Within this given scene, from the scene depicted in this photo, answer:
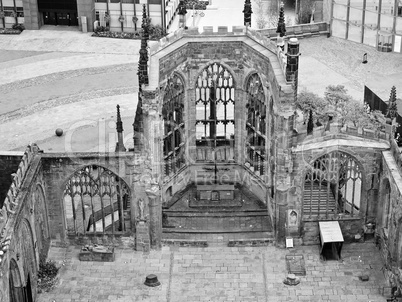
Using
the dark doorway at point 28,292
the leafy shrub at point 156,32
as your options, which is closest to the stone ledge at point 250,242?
the dark doorway at point 28,292

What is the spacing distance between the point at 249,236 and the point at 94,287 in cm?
1333

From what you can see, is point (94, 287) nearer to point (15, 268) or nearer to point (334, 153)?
point (15, 268)

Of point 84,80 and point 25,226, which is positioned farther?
point 84,80

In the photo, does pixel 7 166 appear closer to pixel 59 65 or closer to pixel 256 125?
pixel 256 125

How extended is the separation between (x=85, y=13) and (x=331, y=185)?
196ft

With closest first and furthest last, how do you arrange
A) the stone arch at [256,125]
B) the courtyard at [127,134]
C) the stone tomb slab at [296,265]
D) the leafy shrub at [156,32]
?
the courtyard at [127,134], the stone tomb slab at [296,265], the stone arch at [256,125], the leafy shrub at [156,32]

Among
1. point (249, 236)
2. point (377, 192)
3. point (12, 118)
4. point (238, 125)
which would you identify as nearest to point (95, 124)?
point (12, 118)

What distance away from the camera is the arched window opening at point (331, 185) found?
7244cm

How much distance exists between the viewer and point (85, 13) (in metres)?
127

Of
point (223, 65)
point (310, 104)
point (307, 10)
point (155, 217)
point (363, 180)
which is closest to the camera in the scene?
point (363, 180)

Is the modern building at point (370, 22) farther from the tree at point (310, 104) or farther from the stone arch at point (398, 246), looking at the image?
the stone arch at point (398, 246)

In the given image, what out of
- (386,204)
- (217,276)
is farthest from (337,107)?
(217,276)

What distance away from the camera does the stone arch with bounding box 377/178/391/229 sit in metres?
71.4

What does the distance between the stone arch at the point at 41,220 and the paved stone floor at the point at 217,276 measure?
1.63 meters
